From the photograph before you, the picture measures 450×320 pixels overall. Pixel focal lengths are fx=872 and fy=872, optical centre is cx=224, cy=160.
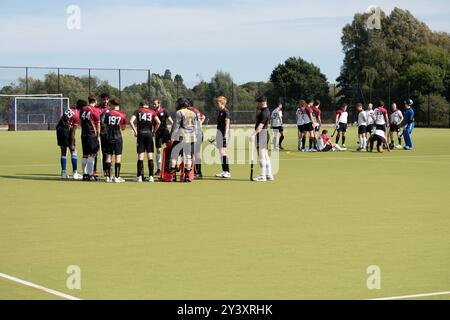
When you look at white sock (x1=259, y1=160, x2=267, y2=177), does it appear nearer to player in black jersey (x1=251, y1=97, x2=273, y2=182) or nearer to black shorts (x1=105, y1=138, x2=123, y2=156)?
player in black jersey (x1=251, y1=97, x2=273, y2=182)

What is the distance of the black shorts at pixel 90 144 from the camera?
2052cm

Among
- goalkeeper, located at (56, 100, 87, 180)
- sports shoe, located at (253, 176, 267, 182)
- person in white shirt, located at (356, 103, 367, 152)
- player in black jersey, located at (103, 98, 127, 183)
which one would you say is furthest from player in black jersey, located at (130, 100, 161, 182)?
person in white shirt, located at (356, 103, 367, 152)

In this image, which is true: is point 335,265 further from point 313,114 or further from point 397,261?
point 313,114

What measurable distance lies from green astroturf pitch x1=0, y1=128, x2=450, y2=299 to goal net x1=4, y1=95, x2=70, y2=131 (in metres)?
46.1

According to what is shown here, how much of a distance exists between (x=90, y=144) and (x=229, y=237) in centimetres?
932

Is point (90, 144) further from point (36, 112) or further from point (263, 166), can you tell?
point (36, 112)

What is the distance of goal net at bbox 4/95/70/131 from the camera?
2630 inches

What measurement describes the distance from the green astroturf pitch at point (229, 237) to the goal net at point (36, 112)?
151 ft

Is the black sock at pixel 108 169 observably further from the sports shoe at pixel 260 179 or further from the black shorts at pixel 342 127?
the black shorts at pixel 342 127

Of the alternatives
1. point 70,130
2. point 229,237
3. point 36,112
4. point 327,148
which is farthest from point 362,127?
point 36,112

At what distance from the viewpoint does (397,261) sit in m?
10.0

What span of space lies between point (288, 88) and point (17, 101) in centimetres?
3409

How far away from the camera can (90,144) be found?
2052cm

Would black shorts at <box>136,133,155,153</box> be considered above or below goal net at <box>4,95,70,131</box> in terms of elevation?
below
